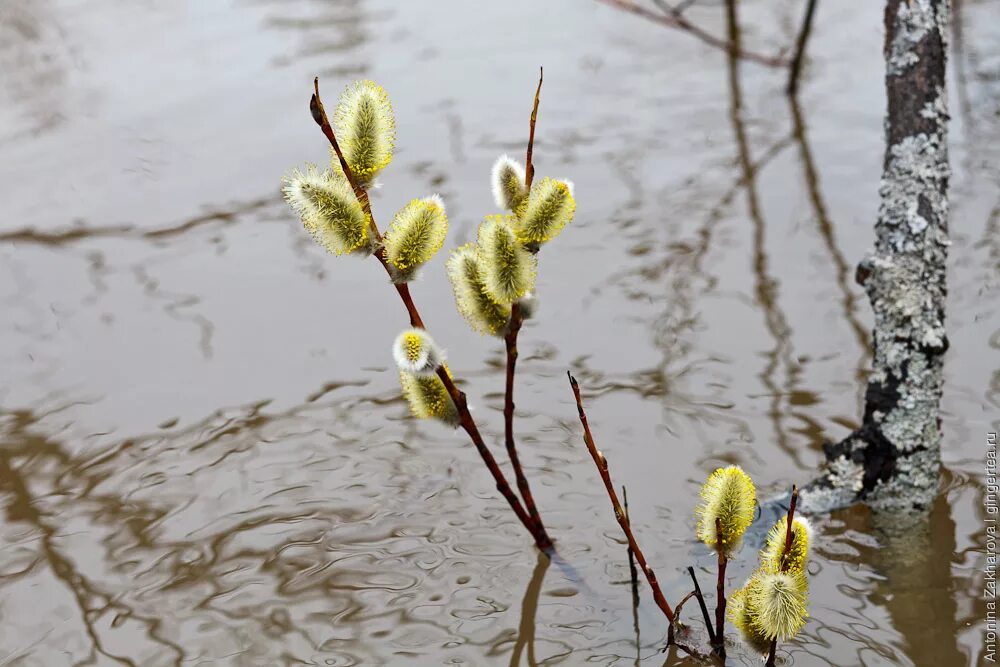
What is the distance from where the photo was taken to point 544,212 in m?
1.94

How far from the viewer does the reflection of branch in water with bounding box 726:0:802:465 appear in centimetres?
313

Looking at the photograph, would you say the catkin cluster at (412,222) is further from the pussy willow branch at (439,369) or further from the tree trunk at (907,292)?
the tree trunk at (907,292)

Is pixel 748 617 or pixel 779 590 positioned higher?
pixel 779 590

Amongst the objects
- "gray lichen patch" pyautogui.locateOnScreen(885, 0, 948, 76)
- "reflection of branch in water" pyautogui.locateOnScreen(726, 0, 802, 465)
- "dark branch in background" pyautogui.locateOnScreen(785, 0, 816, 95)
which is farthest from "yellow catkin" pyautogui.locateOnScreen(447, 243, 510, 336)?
"dark branch in background" pyautogui.locateOnScreen(785, 0, 816, 95)

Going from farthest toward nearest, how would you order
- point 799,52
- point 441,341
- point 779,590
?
point 799,52 < point 441,341 < point 779,590

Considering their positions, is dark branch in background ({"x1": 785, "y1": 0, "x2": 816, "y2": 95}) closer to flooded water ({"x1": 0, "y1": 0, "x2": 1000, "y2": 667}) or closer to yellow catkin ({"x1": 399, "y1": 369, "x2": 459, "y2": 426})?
flooded water ({"x1": 0, "y1": 0, "x2": 1000, "y2": 667})

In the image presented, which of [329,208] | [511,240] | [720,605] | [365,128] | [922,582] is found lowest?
[922,582]

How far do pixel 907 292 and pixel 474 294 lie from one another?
120 centimetres

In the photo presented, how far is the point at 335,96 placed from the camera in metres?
5.14

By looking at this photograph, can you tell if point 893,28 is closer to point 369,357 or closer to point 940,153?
point 940,153

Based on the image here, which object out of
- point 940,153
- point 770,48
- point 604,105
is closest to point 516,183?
point 940,153

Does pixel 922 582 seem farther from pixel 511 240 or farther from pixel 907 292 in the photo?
pixel 511 240

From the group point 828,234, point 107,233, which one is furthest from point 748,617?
point 107,233

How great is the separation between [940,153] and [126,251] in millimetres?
3056
